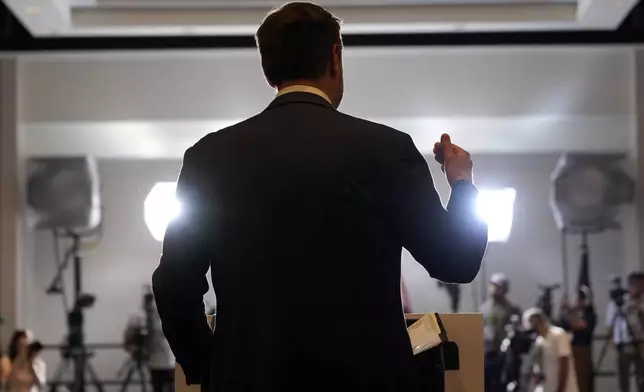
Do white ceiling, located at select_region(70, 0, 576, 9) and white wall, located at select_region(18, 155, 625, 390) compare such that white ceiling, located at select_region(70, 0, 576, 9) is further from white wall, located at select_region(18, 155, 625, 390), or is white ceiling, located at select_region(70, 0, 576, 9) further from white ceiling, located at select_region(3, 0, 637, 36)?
white wall, located at select_region(18, 155, 625, 390)

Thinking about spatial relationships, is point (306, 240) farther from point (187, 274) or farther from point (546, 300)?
point (546, 300)

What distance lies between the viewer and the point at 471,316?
4.04 ft

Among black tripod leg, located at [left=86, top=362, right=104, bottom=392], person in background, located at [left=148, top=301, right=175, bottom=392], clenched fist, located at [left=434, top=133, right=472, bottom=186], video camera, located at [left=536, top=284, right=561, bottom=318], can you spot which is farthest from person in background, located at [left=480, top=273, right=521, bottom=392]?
clenched fist, located at [left=434, top=133, right=472, bottom=186]

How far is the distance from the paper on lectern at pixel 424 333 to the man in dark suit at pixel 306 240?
0.16 metres

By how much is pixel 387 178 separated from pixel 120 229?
6.01 m

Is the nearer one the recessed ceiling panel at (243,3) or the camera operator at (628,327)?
the recessed ceiling panel at (243,3)

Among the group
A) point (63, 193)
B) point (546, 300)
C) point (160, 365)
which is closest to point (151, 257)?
point (63, 193)

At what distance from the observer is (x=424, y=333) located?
3.65ft

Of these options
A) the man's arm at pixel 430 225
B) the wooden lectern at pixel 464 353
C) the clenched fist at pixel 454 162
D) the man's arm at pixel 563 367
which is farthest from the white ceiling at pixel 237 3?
the man's arm at pixel 430 225

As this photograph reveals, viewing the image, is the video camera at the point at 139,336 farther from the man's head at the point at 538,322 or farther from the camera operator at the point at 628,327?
the camera operator at the point at 628,327

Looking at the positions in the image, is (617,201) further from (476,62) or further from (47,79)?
(47,79)

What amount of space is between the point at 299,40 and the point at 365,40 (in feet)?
17.7

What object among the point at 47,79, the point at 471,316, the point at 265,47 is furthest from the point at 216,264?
the point at 47,79

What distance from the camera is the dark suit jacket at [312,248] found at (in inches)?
34.7
